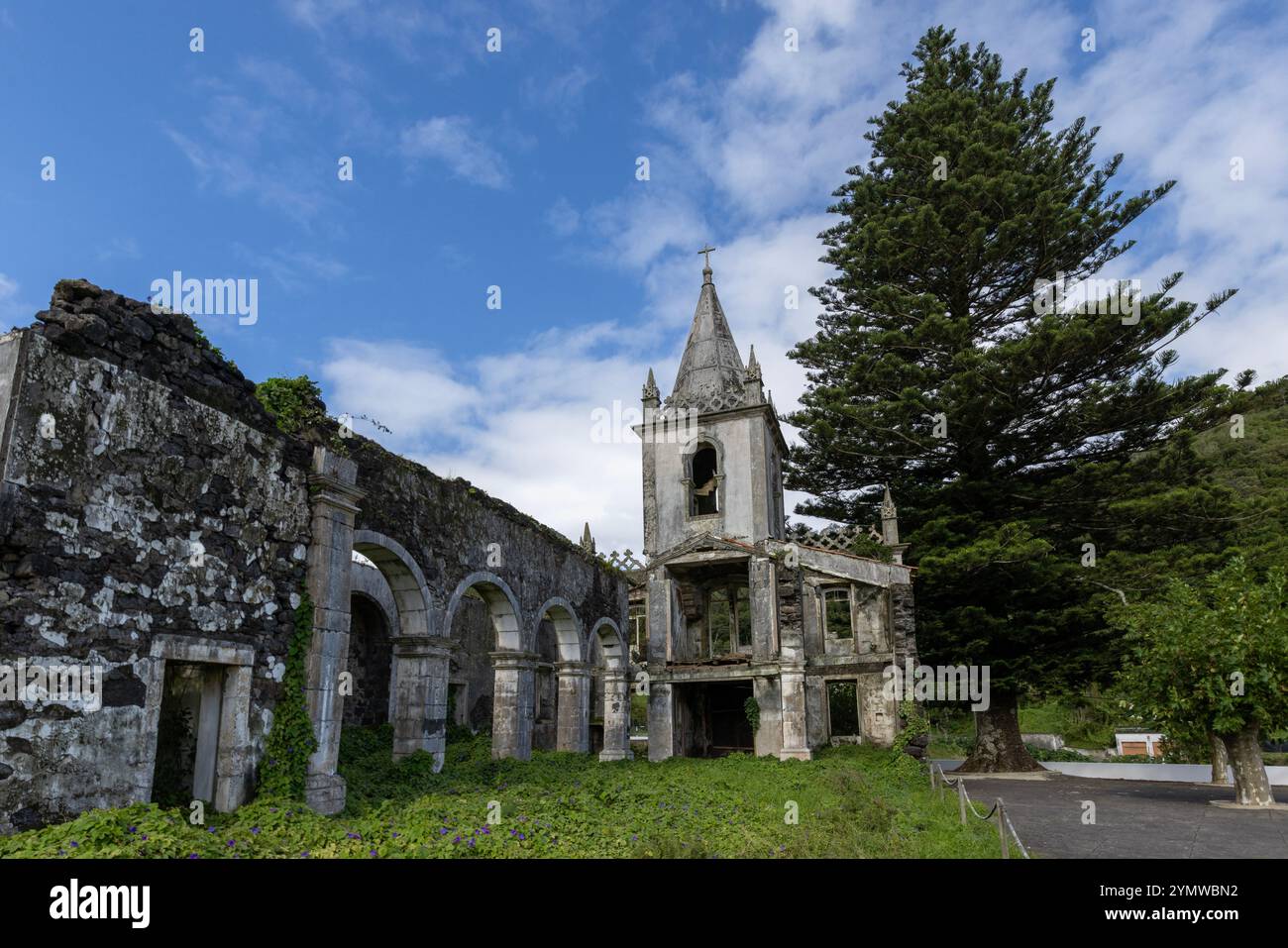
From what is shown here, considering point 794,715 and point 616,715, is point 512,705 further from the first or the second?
point 794,715

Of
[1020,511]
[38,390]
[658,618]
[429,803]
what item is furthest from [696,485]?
[38,390]

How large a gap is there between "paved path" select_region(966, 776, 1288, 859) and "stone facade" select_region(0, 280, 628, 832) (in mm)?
8806

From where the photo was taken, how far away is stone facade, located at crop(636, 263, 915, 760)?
22297 mm

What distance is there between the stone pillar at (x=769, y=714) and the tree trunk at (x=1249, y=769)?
10.3 m

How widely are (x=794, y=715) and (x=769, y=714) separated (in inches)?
30.8

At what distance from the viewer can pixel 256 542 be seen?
8.68 m

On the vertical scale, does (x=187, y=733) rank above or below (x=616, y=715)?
above

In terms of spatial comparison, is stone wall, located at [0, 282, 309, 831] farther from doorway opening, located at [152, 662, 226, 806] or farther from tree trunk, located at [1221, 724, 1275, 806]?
tree trunk, located at [1221, 724, 1275, 806]

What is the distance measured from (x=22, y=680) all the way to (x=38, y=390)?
7.40ft

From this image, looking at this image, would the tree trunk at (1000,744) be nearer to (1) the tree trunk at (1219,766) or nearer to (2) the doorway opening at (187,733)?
(1) the tree trunk at (1219,766)

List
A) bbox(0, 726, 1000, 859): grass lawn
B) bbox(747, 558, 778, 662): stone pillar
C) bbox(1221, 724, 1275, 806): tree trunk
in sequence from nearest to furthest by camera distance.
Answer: bbox(0, 726, 1000, 859): grass lawn
bbox(1221, 724, 1275, 806): tree trunk
bbox(747, 558, 778, 662): stone pillar

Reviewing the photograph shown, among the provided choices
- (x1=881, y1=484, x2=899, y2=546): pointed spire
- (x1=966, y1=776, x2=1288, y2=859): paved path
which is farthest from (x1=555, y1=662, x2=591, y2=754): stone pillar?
(x1=881, y1=484, x2=899, y2=546): pointed spire

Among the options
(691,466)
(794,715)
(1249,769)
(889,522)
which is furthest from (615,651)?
(1249,769)

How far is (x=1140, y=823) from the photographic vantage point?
1161cm
